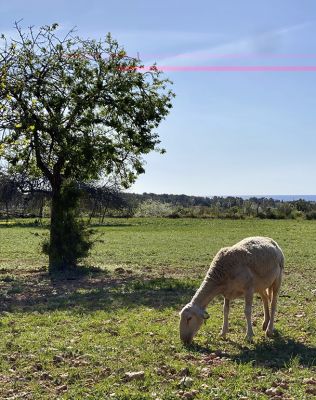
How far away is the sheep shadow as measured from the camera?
899cm

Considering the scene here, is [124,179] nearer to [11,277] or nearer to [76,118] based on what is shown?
[76,118]

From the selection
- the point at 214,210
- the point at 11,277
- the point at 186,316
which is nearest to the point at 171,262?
the point at 11,277

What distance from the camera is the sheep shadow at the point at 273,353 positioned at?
29.5 feet

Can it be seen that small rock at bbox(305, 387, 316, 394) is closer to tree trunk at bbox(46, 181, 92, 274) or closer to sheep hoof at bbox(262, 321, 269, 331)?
sheep hoof at bbox(262, 321, 269, 331)

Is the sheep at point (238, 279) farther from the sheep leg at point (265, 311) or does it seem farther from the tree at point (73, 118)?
the tree at point (73, 118)

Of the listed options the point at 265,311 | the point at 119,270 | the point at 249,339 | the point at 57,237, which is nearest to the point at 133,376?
the point at 249,339

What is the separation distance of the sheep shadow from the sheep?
374mm

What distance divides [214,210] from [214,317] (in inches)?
2215

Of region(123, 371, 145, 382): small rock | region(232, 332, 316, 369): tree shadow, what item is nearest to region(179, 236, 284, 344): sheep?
region(232, 332, 316, 369): tree shadow

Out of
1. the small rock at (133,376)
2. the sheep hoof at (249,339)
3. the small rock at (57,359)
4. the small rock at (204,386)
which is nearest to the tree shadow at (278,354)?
the sheep hoof at (249,339)

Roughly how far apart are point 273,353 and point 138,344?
269 centimetres

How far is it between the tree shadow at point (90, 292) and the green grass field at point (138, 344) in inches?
1.3

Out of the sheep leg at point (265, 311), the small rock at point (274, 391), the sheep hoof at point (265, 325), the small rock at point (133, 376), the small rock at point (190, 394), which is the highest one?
the sheep leg at point (265, 311)

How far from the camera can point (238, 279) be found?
1060cm
